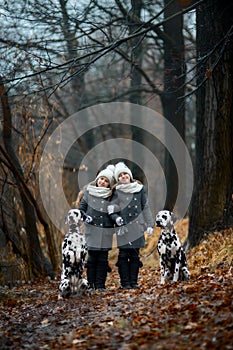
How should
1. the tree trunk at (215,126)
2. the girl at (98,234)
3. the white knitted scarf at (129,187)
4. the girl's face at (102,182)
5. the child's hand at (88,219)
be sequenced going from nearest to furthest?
the child's hand at (88,219) < the girl at (98,234) < the white knitted scarf at (129,187) < the girl's face at (102,182) < the tree trunk at (215,126)

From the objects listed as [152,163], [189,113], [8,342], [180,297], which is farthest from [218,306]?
[189,113]

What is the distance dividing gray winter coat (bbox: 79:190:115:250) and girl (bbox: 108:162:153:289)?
6.3 inches

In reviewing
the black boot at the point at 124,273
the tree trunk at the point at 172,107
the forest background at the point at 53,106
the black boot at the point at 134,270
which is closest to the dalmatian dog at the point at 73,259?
the black boot at the point at 124,273

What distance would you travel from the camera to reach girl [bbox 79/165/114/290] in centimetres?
1053

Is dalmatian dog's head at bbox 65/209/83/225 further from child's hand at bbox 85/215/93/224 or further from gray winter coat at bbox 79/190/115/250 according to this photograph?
gray winter coat at bbox 79/190/115/250

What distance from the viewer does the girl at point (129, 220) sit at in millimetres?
10418

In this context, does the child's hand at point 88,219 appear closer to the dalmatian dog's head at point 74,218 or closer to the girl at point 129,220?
the dalmatian dog's head at point 74,218

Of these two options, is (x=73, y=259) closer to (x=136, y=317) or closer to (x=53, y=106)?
(x=136, y=317)

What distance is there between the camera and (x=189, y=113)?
128 ft

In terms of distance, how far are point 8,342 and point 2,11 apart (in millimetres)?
7382

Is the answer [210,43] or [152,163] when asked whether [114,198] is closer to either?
[210,43]

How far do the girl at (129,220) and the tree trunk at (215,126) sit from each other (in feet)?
6.61

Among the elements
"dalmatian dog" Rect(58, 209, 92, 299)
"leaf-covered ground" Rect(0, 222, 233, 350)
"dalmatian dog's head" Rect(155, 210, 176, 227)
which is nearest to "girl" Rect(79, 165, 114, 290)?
"leaf-covered ground" Rect(0, 222, 233, 350)

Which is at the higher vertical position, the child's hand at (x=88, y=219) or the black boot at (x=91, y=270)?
the child's hand at (x=88, y=219)
